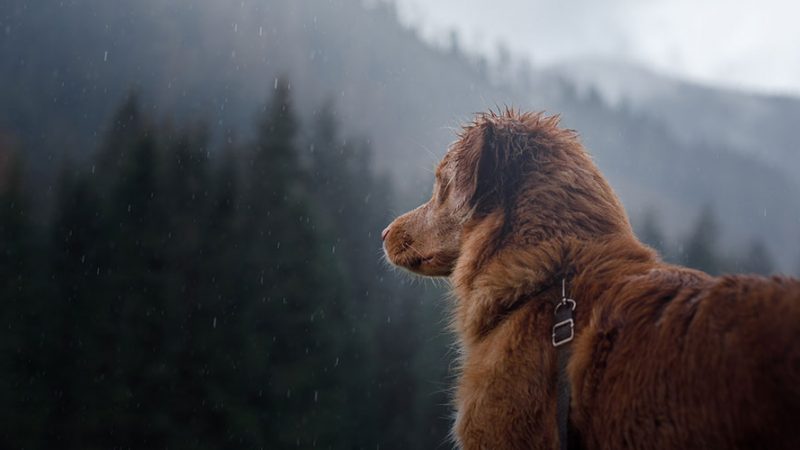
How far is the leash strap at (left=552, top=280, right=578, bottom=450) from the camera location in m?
2.72

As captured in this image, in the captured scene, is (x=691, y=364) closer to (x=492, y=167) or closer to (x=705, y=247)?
(x=492, y=167)

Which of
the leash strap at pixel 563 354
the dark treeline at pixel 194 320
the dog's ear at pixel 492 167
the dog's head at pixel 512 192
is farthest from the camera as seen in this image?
the dark treeline at pixel 194 320

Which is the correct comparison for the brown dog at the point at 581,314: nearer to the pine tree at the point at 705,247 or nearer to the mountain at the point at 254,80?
the pine tree at the point at 705,247

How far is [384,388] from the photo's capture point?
121 feet

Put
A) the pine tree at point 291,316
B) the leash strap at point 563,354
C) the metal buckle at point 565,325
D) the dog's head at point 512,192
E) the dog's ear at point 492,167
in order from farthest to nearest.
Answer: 1. the pine tree at point 291,316
2. the dog's ear at point 492,167
3. the dog's head at point 512,192
4. the metal buckle at point 565,325
5. the leash strap at point 563,354

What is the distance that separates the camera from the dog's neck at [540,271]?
3.14 metres

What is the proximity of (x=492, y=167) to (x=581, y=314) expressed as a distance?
1168 millimetres

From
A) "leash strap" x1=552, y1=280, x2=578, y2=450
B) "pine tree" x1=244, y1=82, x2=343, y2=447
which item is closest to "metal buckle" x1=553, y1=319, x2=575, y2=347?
"leash strap" x1=552, y1=280, x2=578, y2=450

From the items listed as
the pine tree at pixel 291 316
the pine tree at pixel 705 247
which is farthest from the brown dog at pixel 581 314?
the pine tree at pixel 705 247

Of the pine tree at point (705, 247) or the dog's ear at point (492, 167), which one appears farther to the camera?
the pine tree at point (705, 247)

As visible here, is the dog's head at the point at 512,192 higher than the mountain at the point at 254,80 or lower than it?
lower

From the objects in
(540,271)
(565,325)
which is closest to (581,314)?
(565,325)

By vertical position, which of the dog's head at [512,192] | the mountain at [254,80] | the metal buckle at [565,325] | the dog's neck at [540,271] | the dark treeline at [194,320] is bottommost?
the dark treeline at [194,320]

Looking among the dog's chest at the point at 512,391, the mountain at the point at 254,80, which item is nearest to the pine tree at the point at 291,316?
the dog's chest at the point at 512,391
